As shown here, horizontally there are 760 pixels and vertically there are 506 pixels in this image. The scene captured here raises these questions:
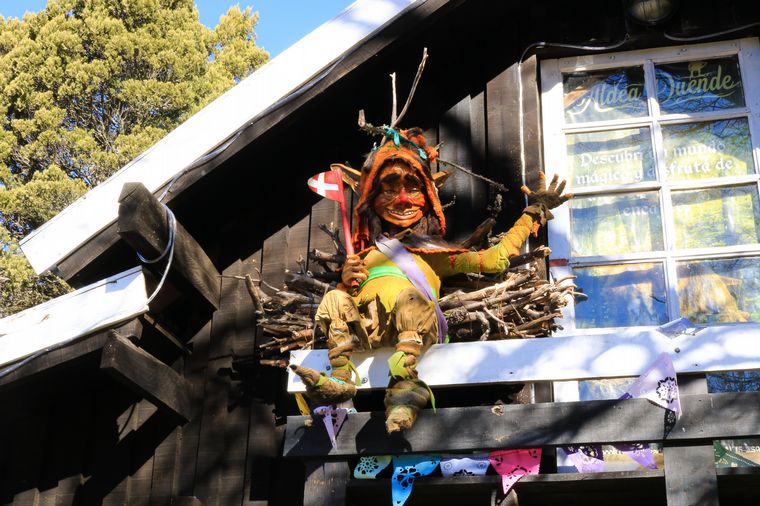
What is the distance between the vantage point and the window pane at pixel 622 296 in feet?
18.2

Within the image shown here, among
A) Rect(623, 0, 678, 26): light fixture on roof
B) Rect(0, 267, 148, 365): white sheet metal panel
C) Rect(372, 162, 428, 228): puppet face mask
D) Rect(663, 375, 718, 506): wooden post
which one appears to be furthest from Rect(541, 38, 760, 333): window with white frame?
Rect(0, 267, 148, 365): white sheet metal panel

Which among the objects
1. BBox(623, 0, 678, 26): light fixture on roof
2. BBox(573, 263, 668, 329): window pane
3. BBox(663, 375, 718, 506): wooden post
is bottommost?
BBox(663, 375, 718, 506): wooden post

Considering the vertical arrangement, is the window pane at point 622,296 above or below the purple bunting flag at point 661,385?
above

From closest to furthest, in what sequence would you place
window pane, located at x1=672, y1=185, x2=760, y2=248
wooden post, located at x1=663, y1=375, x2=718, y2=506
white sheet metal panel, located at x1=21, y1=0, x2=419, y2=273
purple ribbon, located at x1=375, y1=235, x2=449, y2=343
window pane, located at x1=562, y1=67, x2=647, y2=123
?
wooden post, located at x1=663, y1=375, x2=718, y2=506, purple ribbon, located at x1=375, y1=235, x2=449, y2=343, white sheet metal panel, located at x1=21, y1=0, x2=419, y2=273, window pane, located at x1=672, y1=185, x2=760, y2=248, window pane, located at x1=562, y1=67, x2=647, y2=123

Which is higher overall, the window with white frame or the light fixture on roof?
the light fixture on roof

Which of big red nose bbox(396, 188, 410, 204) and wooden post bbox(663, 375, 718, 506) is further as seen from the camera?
big red nose bbox(396, 188, 410, 204)

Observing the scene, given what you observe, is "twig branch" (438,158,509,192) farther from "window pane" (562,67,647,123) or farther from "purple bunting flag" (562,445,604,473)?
"purple bunting flag" (562,445,604,473)

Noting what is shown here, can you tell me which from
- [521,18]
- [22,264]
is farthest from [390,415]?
[22,264]

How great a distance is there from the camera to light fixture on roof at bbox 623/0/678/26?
6.12 m

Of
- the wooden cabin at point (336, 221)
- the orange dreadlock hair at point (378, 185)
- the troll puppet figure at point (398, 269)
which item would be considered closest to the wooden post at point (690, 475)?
the wooden cabin at point (336, 221)

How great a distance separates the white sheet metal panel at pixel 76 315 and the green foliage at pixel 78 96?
31.9 feet

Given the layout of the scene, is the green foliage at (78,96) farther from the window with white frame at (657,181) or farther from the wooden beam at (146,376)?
the window with white frame at (657,181)

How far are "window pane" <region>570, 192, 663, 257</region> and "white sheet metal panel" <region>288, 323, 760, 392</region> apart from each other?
1396 mm

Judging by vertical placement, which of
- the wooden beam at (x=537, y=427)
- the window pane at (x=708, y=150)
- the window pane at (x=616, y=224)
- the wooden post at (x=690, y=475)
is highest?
the window pane at (x=708, y=150)
